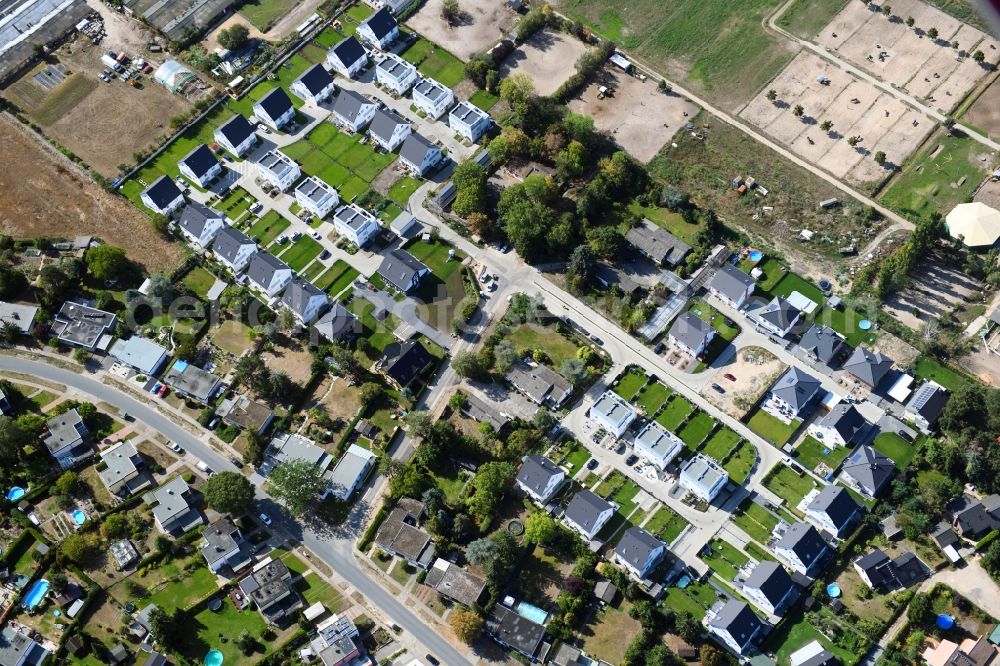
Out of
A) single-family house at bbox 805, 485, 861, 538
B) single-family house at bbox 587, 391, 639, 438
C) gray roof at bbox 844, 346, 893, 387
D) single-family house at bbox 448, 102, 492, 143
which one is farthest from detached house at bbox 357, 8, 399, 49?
single-family house at bbox 805, 485, 861, 538

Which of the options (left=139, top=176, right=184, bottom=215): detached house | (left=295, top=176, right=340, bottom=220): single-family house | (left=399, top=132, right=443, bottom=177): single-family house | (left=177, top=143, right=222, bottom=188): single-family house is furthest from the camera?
(left=177, top=143, right=222, bottom=188): single-family house

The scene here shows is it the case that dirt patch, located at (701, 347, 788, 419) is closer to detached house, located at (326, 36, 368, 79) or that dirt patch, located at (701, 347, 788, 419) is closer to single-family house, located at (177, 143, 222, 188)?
detached house, located at (326, 36, 368, 79)

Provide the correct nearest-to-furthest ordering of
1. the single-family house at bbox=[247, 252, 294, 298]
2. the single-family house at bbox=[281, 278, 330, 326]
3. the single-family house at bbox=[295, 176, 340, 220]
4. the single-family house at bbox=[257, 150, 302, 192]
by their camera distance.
A: the single-family house at bbox=[281, 278, 330, 326] → the single-family house at bbox=[247, 252, 294, 298] → the single-family house at bbox=[295, 176, 340, 220] → the single-family house at bbox=[257, 150, 302, 192]

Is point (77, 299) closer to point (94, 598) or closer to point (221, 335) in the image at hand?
point (221, 335)

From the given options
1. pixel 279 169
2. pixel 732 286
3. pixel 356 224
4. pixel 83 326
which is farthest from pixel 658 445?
pixel 83 326

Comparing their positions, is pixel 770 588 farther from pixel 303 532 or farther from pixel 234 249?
pixel 234 249

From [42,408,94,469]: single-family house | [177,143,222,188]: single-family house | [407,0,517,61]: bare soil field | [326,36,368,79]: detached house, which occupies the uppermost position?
[407,0,517,61]: bare soil field
